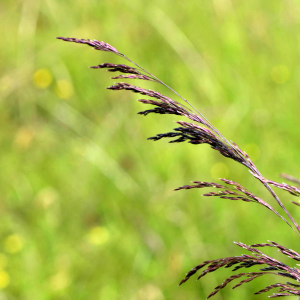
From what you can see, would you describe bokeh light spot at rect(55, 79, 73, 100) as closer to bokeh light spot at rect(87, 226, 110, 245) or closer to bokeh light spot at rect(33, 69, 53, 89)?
bokeh light spot at rect(33, 69, 53, 89)

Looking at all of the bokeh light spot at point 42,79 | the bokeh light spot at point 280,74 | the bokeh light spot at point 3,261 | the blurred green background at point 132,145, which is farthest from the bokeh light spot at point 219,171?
the bokeh light spot at point 42,79

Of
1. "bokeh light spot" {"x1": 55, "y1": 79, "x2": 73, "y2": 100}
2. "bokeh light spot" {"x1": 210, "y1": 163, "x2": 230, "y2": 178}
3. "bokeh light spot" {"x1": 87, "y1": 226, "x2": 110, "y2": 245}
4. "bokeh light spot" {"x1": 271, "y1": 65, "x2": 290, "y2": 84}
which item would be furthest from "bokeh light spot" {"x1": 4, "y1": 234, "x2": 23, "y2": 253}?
"bokeh light spot" {"x1": 271, "y1": 65, "x2": 290, "y2": 84}

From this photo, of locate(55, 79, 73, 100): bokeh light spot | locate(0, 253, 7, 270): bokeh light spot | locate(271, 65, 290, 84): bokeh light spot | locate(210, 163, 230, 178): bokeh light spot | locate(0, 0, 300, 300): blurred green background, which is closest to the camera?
locate(0, 0, 300, 300): blurred green background

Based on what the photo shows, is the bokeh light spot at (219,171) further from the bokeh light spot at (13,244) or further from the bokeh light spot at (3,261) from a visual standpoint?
the bokeh light spot at (3,261)

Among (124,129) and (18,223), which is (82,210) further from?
(124,129)

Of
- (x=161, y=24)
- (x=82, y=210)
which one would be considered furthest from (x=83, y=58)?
(x=82, y=210)

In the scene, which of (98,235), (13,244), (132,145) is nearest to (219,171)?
(132,145)
